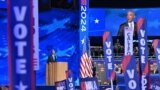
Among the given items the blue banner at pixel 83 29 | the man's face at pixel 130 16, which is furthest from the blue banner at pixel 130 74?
the man's face at pixel 130 16

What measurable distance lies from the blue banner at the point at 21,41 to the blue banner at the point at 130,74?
8.91ft

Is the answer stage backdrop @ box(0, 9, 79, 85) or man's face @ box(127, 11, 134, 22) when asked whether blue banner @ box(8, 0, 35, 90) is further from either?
man's face @ box(127, 11, 134, 22)

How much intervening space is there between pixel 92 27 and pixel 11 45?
17.4 metres

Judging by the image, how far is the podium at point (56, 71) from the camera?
15.7m

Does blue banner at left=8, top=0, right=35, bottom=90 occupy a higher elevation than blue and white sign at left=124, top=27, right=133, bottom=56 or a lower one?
lower

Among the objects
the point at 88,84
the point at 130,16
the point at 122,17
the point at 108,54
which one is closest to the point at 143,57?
the point at 88,84

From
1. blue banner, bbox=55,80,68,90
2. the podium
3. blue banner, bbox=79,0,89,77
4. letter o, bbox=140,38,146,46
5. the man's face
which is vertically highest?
the man's face

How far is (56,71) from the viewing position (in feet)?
51.8

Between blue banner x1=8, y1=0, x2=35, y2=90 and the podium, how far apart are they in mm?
12096

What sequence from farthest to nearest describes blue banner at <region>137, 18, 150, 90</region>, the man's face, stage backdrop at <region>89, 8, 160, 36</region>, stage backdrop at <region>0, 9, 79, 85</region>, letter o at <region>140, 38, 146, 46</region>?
stage backdrop at <region>89, 8, 160, 36</region>
the man's face
stage backdrop at <region>0, 9, 79, 85</region>
letter o at <region>140, 38, 146, 46</region>
blue banner at <region>137, 18, 150, 90</region>

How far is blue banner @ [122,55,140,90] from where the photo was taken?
5941 millimetres

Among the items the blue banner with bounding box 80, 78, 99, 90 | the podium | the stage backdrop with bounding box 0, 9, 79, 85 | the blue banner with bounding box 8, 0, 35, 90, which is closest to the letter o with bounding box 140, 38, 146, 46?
the blue banner with bounding box 80, 78, 99, 90

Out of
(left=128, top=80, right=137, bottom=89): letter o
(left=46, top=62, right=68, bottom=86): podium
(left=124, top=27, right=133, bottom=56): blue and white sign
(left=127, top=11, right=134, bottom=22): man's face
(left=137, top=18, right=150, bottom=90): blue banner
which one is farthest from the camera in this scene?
(left=127, top=11, right=134, bottom=22): man's face

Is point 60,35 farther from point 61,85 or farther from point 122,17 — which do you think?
point 61,85
